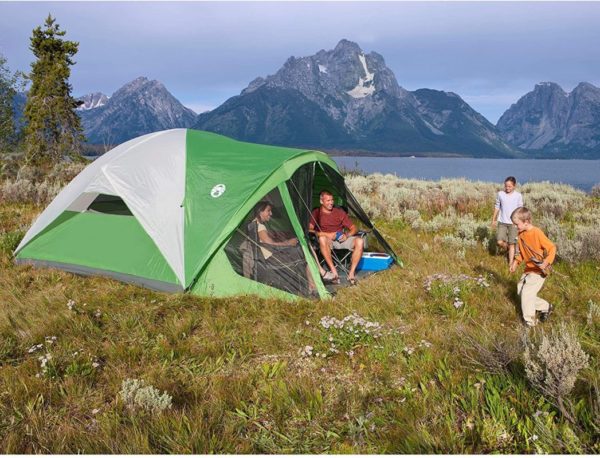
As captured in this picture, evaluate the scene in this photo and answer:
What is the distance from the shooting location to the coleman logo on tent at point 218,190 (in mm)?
6840

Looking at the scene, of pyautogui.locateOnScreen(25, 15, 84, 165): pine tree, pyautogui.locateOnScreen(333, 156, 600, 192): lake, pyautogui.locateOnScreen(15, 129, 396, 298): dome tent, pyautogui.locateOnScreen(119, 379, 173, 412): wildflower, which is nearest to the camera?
pyautogui.locateOnScreen(119, 379, 173, 412): wildflower

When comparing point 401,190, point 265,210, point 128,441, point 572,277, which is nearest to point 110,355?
point 128,441

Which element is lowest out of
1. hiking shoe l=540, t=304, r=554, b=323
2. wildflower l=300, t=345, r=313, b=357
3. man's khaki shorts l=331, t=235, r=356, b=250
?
wildflower l=300, t=345, r=313, b=357

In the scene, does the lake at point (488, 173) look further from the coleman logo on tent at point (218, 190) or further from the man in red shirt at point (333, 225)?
the coleman logo on tent at point (218, 190)

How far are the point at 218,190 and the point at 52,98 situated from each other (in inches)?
1042

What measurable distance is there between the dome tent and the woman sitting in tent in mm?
61

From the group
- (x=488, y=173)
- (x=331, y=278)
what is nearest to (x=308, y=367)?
(x=331, y=278)

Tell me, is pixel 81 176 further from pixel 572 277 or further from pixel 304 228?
pixel 572 277

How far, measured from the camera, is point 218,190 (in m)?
6.88

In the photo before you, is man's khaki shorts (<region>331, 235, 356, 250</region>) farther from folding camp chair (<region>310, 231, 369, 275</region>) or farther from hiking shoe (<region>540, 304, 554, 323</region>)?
hiking shoe (<region>540, 304, 554, 323</region>)

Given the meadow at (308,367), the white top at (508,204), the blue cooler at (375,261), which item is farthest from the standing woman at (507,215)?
the blue cooler at (375,261)

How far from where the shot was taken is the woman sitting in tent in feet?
21.6

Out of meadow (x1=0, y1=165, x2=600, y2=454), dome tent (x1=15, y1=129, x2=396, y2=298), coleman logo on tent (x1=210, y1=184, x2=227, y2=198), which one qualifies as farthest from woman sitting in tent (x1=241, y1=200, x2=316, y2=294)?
coleman logo on tent (x1=210, y1=184, x2=227, y2=198)

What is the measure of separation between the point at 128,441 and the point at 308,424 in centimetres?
135
